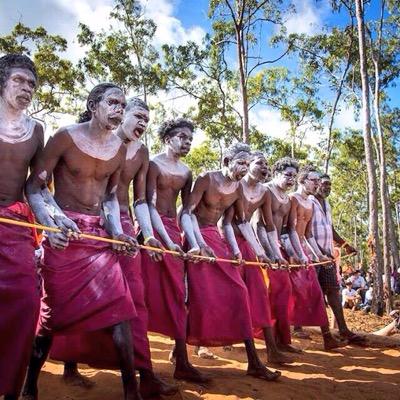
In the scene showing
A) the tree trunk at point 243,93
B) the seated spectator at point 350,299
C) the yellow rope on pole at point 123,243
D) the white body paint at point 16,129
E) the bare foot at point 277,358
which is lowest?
the seated spectator at point 350,299

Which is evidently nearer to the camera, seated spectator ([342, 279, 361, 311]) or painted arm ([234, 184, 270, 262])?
painted arm ([234, 184, 270, 262])

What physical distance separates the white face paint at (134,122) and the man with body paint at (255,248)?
126 cm

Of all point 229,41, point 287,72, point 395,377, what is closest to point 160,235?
point 395,377

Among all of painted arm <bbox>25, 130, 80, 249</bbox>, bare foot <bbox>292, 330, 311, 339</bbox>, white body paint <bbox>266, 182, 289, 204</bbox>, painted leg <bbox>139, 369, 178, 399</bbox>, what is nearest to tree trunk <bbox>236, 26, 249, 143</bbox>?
bare foot <bbox>292, 330, 311, 339</bbox>

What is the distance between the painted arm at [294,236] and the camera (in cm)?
515

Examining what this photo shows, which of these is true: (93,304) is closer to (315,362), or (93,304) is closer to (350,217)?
(315,362)

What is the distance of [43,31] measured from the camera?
15.1 metres

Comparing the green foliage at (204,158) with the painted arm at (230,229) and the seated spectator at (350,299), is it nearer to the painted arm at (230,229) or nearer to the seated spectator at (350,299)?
the seated spectator at (350,299)

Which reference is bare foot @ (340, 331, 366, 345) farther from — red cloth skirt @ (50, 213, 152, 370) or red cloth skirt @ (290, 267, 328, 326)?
red cloth skirt @ (50, 213, 152, 370)

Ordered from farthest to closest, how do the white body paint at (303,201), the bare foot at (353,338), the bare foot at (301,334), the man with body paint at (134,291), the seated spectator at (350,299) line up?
1. the seated spectator at (350,299)
2. the bare foot at (301,334)
3. the white body paint at (303,201)
4. the bare foot at (353,338)
5. the man with body paint at (134,291)

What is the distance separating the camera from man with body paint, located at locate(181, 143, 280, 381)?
3.65m

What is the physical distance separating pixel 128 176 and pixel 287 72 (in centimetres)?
1591

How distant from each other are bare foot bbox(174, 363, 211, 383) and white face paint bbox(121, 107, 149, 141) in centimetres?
173

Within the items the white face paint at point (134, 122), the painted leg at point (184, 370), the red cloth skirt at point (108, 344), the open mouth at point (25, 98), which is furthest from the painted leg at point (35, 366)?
the white face paint at point (134, 122)
